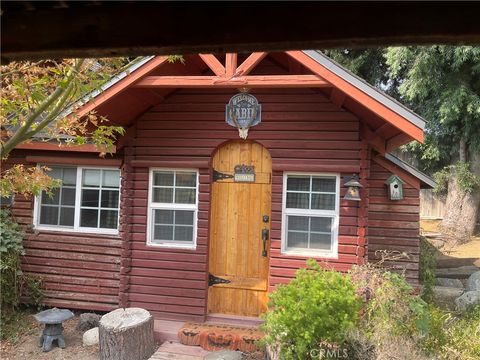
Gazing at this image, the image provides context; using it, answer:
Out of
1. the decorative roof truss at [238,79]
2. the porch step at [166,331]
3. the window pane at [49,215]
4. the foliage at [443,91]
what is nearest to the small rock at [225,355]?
the porch step at [166,331]

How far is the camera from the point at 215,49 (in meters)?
1.39

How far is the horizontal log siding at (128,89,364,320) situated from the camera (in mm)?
6035

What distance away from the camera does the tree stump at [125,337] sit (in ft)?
17.0

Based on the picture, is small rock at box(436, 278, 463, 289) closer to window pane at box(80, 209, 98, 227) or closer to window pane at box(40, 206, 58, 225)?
window pane at box(80, 209, 98, 227)

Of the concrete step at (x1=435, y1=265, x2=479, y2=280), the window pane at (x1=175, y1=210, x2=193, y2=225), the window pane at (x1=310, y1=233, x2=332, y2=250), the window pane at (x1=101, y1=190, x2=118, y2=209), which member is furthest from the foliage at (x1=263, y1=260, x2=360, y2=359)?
the concrete step at (x1=435, y1=265, x2=479, y2=280)

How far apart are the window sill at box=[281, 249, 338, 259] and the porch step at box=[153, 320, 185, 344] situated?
6.20ft

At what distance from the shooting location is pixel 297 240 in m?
6.25

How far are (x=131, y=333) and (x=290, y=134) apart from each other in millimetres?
3467

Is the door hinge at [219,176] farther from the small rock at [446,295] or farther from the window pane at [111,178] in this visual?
the small rock at [446,295]

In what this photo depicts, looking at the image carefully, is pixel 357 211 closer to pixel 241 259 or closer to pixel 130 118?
pixel 241 259

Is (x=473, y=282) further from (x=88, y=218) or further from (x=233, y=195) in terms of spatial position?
(x=88, y=218)

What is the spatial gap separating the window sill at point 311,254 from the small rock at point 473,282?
13.2 ft

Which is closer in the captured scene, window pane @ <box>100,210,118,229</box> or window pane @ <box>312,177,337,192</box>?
window pane @ <box>312,177,337,192</box>

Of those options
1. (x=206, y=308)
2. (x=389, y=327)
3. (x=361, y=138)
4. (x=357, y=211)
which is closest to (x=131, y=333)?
(x=206, y=308)
